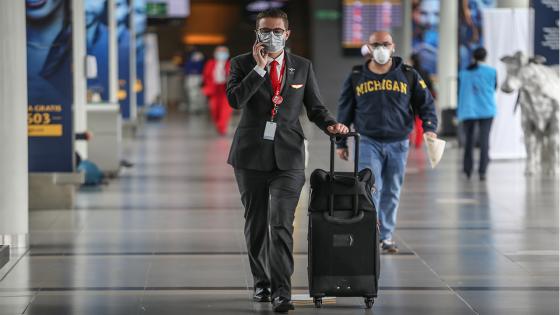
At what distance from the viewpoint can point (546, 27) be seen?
15.6 m

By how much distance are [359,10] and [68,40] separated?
1217 inches

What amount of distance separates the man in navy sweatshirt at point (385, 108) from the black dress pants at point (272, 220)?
2.15 metres

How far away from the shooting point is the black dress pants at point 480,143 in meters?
17.6

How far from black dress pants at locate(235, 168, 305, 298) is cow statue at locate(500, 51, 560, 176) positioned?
10220mm

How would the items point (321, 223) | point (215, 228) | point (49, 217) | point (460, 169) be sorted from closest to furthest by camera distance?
point (321, 223), point (215, 228), point (49, 217), point (460, 169)

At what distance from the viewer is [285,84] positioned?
7.86 metres

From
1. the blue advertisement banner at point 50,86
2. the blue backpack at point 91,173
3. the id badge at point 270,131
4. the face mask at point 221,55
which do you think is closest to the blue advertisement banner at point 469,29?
the blue backpack at point 91,173

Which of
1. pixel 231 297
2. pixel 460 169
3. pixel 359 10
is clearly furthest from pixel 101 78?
pixel 359 10

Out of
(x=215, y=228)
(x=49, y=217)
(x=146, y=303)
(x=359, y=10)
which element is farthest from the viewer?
(x=359, y=10)

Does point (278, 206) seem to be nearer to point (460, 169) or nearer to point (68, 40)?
point (68, 40)

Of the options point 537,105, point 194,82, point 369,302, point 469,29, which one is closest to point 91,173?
point 537,105

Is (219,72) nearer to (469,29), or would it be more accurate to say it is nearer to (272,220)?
(469,29)

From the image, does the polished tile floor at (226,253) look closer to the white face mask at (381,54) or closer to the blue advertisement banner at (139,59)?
the white face mask at (381,54)

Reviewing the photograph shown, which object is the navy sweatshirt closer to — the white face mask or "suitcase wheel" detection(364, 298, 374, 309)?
the white face mask
